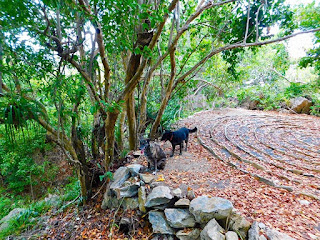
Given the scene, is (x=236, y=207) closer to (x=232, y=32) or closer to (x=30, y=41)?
(x=30, y=41)

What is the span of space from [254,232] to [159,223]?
1.44 meters

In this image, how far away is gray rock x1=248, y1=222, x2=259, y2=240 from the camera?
2096mm

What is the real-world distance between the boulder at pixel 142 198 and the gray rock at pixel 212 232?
1.20 m

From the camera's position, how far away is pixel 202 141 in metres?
5.59

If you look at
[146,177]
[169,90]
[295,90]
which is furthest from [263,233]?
[295,90]

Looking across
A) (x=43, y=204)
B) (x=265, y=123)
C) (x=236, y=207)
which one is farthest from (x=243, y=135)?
(x=43, y=204)

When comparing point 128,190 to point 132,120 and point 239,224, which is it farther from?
point 132,120

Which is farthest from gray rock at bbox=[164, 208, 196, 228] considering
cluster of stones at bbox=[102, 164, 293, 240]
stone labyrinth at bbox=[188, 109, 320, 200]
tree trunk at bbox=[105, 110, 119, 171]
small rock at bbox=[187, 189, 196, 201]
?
tree trunk at bbox=[105, 110, 119, 171]

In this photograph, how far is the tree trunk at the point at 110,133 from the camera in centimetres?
335

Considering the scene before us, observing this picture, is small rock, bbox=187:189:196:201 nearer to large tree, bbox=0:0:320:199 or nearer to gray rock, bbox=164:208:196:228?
gray rock, bbox=164:208:196:228

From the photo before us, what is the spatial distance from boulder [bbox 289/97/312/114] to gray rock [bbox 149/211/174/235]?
37.5 feet

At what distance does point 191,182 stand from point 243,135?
338 centimetres

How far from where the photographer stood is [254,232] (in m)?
2.15

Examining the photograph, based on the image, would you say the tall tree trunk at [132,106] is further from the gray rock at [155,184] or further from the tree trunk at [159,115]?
the gray rock at [155,184]
